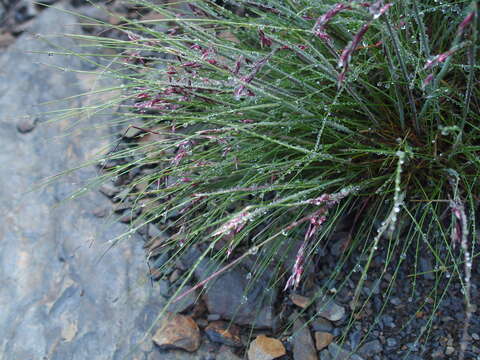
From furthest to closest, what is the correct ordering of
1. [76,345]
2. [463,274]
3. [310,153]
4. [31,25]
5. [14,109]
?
1. [31,25]
2. [14,109]
3. [76,345]
4. [463,274]
5. [310,153]

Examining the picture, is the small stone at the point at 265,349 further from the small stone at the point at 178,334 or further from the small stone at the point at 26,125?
the small stone at the point at 26,125

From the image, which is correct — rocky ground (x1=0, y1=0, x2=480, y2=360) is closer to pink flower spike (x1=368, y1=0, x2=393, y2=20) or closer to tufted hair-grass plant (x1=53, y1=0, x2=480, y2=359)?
tufted hair-grass plant (x1=53, y1=0, x2=480, y2=359)

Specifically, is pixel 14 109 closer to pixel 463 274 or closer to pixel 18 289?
pixel 18 289

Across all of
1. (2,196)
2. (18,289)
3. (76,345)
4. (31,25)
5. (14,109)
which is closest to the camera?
(76,345)

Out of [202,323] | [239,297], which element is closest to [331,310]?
[239,297]

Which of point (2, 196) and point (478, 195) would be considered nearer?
point (478, 195)

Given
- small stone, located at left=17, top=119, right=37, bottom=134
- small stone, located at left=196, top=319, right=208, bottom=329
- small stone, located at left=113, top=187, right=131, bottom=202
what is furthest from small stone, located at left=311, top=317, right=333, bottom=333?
small stone, located at left=17, top=119, right=37, bottom=134

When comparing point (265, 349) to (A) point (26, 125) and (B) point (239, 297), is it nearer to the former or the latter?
(B) point (239, 297)

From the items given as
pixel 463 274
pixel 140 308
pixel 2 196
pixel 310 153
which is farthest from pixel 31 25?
pixel 463 274
